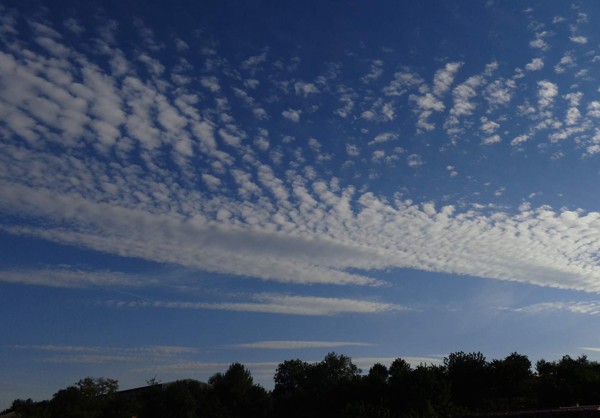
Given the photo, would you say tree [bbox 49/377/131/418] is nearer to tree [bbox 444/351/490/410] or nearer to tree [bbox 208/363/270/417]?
tree [bbox 208/363/270/417]

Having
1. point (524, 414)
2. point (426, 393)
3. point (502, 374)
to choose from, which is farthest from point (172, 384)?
point (524, 414)

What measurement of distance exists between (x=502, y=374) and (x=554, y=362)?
16759mm

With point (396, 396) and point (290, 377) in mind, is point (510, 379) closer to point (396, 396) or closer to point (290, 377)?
point (396, 396)

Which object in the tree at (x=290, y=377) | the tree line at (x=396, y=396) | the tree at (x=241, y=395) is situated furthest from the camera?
the tree at (x=290, y=377)

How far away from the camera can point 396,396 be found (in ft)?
287

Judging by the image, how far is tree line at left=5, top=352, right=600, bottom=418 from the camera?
280 ft

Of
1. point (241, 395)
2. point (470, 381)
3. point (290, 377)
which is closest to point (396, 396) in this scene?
point (470, 381)

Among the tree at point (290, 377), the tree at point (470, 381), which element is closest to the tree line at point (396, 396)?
the tree at point (470, 381)

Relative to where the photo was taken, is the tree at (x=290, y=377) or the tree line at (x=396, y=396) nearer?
the tree line at (x=396, y=396)

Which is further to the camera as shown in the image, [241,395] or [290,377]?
[290,377]

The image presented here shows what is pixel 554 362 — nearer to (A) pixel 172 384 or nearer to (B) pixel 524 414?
(B) pixel 524 414

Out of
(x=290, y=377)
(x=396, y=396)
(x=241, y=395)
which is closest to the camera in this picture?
(x=396, y=396)

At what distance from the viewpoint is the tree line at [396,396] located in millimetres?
85375

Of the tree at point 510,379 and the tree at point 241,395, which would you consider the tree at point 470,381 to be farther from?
the tree at point 241,395
